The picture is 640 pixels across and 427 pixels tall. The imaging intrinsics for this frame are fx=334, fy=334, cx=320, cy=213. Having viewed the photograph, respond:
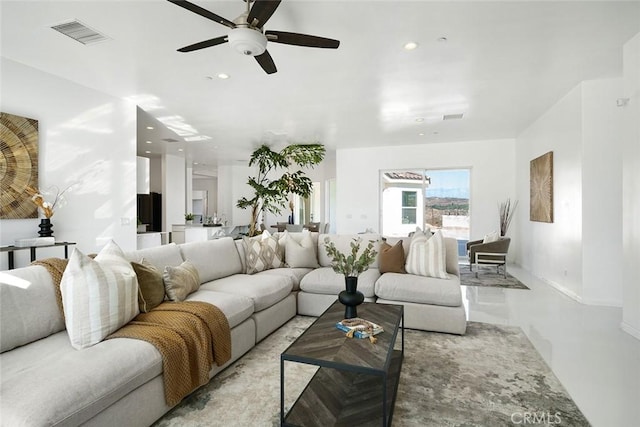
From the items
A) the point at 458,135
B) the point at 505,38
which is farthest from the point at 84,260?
the point at 458,135

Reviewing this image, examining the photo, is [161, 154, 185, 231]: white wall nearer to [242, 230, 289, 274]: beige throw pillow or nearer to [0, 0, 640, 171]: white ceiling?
[0, 0, 640, 171]: white ceiling

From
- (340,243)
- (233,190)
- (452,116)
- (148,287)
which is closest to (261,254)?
(340,243)

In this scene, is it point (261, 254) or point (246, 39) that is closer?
point (246, 39)

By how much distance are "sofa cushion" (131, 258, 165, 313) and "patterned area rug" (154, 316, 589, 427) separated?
70 centimetres

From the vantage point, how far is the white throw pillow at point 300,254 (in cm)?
429

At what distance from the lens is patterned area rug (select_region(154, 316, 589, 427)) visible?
194 cm

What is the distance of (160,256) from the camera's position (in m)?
2.97

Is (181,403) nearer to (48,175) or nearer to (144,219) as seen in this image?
(48,175)

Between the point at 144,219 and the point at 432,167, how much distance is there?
7368 millimetres

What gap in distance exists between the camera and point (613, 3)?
2572mm

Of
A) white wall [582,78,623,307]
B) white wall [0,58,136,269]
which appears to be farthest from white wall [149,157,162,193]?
white wall [582,78,623,307]

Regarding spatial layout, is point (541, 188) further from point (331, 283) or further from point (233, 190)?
point (233, 190)

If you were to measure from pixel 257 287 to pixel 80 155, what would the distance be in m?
2.95

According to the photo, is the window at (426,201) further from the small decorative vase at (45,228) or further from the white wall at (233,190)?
the small decorative vase at (45,228)
